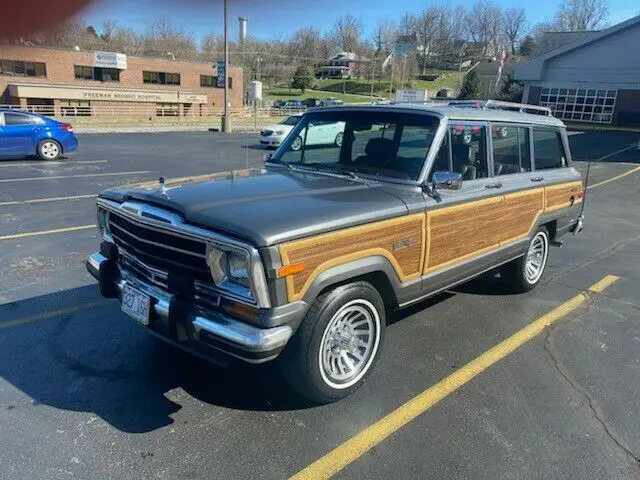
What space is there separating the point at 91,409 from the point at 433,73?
95.7 metres

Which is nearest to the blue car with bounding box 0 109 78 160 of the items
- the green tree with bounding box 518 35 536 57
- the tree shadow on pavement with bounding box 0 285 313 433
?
the tree shadow on pavement with bounding box 0 285 313 433

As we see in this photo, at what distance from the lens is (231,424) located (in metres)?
3.19

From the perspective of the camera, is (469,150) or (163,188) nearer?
(163,188)

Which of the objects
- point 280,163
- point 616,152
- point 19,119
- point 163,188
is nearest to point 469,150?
point 280,163

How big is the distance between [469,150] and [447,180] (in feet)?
2.66

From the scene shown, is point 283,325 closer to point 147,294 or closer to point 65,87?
point 147,294

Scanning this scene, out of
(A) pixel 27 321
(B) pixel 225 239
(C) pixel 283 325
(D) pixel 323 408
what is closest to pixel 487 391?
(D) pixel 323 408

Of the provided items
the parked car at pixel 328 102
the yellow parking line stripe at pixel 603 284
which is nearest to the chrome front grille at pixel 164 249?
the parked car at pixel 328 102

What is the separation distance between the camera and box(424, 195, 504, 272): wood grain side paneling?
3.98 meters

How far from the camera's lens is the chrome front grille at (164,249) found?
3.08m

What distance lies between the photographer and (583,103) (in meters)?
43.0

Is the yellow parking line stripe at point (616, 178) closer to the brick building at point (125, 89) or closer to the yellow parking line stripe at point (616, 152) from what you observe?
the yellow parking line stripe at point (616, 152)

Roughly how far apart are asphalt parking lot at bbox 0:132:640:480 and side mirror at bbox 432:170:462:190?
1.32 meters

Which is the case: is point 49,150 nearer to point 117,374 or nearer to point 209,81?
point 117,374
